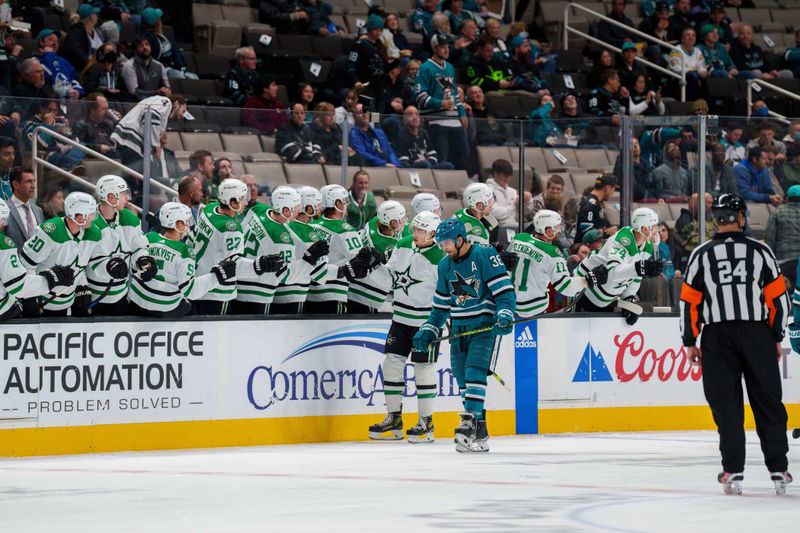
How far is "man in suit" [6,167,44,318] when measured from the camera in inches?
432

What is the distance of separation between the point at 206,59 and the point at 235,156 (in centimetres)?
499

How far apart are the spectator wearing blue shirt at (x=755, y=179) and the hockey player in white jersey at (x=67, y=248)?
5.57 m

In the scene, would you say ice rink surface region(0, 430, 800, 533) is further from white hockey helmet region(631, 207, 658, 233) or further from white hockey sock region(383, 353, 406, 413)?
white hockey helmet region(631, 207, 658, 233)

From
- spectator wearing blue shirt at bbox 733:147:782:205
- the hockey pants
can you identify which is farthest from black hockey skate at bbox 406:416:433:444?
spectator wearing blue shirt at bbox 733:147:782:205

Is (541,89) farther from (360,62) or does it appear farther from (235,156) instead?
(235,156)

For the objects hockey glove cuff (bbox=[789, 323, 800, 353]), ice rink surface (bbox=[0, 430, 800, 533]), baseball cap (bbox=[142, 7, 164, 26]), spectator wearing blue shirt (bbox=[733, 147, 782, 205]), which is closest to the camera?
ice rink surface (bbox=[0, 430, 800, 533])

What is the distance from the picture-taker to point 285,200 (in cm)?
1205

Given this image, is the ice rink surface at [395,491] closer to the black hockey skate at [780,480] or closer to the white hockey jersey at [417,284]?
the black hockey skate at [780,480]

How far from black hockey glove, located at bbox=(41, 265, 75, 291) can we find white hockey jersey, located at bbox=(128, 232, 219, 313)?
27.2 inches

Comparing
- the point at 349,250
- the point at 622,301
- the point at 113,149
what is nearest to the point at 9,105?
the point at 113,149

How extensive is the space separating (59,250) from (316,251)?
6.63 ft

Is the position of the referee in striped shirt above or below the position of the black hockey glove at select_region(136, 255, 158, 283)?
below

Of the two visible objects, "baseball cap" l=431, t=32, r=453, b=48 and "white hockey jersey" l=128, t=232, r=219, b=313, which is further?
"baseball cap" l=431, t=32, r=453, b=48

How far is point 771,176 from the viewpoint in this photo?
44.8ft
